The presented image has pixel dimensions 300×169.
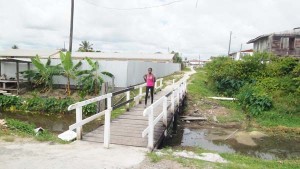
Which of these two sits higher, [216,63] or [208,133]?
[216,63]

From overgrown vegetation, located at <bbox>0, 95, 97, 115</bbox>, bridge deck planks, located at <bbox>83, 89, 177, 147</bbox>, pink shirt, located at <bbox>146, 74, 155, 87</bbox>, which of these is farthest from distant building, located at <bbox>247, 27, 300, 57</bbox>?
bridge deck planks, located at <bbox>83, 89, 177, 147</bbox>

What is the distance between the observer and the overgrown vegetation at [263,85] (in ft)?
54.3

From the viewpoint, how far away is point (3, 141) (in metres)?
7.31

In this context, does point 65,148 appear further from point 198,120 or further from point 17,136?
point 198,120

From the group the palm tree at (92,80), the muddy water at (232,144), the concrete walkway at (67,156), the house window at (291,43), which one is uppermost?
the house window at (291,43)

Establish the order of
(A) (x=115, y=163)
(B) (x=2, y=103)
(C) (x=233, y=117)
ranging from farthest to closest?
(B) (x=2, y=103) → (C) (x=233, y=117) → (A) (x=115, y=163)

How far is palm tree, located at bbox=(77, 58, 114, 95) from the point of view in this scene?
1862cm

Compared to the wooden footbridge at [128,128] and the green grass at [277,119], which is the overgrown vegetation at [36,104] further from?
the green grass at [277,119]

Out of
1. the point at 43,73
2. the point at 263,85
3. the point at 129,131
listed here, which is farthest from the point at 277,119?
the point at 43,73

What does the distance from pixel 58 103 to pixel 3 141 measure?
999 centimetres

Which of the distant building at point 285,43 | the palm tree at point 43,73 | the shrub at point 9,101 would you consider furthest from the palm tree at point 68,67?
the distant building at point 285,43

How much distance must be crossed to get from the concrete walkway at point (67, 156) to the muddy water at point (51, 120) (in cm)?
648

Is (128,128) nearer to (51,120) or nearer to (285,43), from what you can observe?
(51,120)

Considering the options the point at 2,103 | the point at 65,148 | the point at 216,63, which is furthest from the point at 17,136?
the point at 216,63
